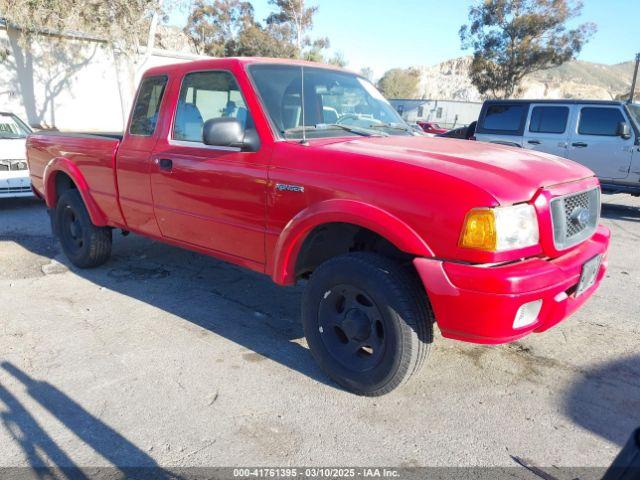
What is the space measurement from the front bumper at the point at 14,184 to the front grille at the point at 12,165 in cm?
5

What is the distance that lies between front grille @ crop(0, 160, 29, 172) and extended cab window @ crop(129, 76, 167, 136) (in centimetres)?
464

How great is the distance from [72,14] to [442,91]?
3589 inches

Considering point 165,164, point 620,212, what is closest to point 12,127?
point 165,164

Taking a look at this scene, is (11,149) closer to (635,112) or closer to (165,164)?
(165,164)

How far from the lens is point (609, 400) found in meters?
2.96

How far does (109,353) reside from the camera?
11.4 feet

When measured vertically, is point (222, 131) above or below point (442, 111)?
above

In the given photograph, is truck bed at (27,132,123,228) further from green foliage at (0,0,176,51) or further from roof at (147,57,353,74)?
green foliage at (0,0,176,51)

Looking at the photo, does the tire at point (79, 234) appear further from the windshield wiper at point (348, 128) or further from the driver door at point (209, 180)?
the windshield wiper at point (348, 128)

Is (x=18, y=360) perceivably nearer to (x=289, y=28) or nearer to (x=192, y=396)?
(x=192, y=396)

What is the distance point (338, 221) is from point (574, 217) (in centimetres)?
130

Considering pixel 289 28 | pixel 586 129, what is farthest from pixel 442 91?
pixel 586 129

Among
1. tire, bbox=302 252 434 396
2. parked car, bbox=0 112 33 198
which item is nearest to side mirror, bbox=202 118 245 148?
tire, bbox=302 252 434 396

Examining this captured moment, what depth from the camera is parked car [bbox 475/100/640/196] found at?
8.72 m
